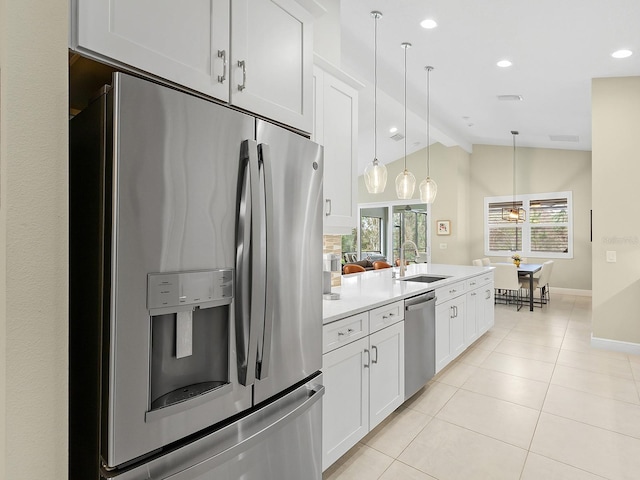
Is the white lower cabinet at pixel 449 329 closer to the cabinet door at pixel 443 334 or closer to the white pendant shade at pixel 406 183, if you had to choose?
the cabinet door at pixel 443 334

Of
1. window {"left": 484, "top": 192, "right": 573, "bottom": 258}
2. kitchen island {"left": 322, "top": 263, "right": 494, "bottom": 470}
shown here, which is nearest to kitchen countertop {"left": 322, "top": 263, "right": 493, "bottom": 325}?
kitchen island {"left": 322, "top": 263, "right": 494, "bottom": 470}

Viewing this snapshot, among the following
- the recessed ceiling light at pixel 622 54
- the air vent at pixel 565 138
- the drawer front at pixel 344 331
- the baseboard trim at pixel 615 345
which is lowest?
the baseboard trim at pixel 615 345

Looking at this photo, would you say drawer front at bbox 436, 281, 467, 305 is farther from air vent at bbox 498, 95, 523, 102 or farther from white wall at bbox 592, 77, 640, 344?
air vent at bbox 498, 95, 523, 102

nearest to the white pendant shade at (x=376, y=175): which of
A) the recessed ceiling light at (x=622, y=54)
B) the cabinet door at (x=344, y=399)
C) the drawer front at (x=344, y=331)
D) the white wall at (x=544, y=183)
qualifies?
the drawer front at (x=344, y=331)

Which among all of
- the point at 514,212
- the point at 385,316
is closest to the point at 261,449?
the point at 385,316

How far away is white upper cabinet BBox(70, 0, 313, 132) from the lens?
39.8 inches

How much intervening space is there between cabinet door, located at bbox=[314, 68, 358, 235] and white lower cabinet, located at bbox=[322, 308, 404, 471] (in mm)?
750

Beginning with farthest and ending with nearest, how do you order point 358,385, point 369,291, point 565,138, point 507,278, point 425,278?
1. point 565,138
2. point 507,278
3. point 425,278
4. point 369,291
5. point 358,385

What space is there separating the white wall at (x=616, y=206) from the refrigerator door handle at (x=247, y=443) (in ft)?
13.9

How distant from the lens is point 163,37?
113 cm

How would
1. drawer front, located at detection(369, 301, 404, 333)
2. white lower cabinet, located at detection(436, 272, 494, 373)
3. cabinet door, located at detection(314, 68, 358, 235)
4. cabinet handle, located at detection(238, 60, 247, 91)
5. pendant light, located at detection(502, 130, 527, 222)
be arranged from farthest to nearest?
pendant light, located at detection(502, 130, 527, 222)
white lower cabinet, located at detection(436, 272, 494, 373)
cabinet door, located at detection(314, 68, 358, 235)
drawer front, located at detection(369, 301, 404, 333)
cabinet handle, located at detection(238, 60, 247, 91)

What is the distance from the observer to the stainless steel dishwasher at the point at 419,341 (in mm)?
2662

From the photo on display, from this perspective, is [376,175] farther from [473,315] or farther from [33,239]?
[33,239]

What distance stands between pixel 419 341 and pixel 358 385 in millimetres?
891
